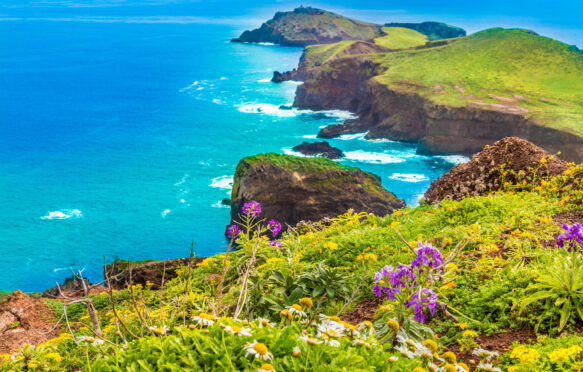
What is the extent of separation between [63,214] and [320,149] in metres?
37.6

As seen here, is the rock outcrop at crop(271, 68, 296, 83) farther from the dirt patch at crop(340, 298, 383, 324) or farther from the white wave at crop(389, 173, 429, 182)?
the dirt patch at crop(340, 298, 383, 324)

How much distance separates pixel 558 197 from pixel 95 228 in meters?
52.4

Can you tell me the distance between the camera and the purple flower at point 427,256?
5.41 metres

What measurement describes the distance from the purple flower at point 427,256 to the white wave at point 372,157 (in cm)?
6847

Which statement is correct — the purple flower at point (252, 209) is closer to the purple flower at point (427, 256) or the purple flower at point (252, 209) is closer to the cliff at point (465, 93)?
the purple flower at point (427, 256)

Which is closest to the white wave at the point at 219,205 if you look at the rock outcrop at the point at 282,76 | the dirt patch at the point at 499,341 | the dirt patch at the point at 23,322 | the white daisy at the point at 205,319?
the dirt patch at the point at 23,322

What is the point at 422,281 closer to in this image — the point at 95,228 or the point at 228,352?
the point at 228,352

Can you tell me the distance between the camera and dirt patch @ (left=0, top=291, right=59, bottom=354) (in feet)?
34.3

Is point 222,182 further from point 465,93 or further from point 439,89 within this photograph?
point 465,93

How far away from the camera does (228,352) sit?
11.8ft

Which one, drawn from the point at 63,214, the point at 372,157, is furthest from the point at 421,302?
the point at 372,157

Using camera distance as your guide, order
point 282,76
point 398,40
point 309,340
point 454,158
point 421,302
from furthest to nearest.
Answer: point 398,40 < point 282,76 < point 454,158 < point 421,302 < point 309,340

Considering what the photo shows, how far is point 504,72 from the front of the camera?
10800cm

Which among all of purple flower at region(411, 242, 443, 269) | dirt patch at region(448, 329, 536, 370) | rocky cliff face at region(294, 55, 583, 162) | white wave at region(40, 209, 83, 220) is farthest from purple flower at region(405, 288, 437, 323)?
rocky cliff face at region(294, 55, 583, 162)
